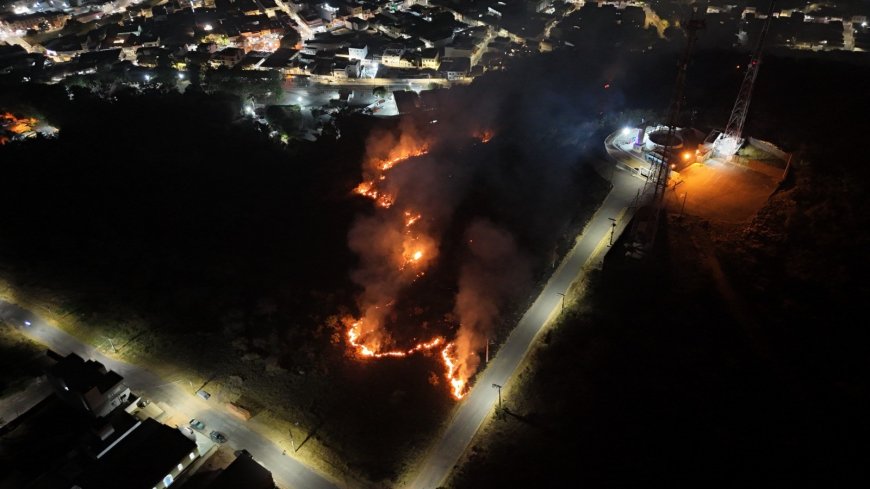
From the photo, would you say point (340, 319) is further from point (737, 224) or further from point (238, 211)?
point (737, 224)

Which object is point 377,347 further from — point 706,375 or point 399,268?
point 706,375

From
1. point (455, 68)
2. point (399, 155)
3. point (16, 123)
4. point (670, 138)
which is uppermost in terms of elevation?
point (670, 138)

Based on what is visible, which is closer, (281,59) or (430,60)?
(430,60)

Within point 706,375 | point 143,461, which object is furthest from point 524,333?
point 143,461

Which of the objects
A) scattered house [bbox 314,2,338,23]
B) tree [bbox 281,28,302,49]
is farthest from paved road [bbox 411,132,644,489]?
scattered house [bbox 314,2,338,23]

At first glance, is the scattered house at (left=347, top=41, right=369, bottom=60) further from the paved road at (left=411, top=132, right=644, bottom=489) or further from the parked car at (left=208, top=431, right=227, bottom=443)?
the parked car at (left=208, top=431, right=227, bottom=443)

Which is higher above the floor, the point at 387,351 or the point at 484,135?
the point at 484,135
